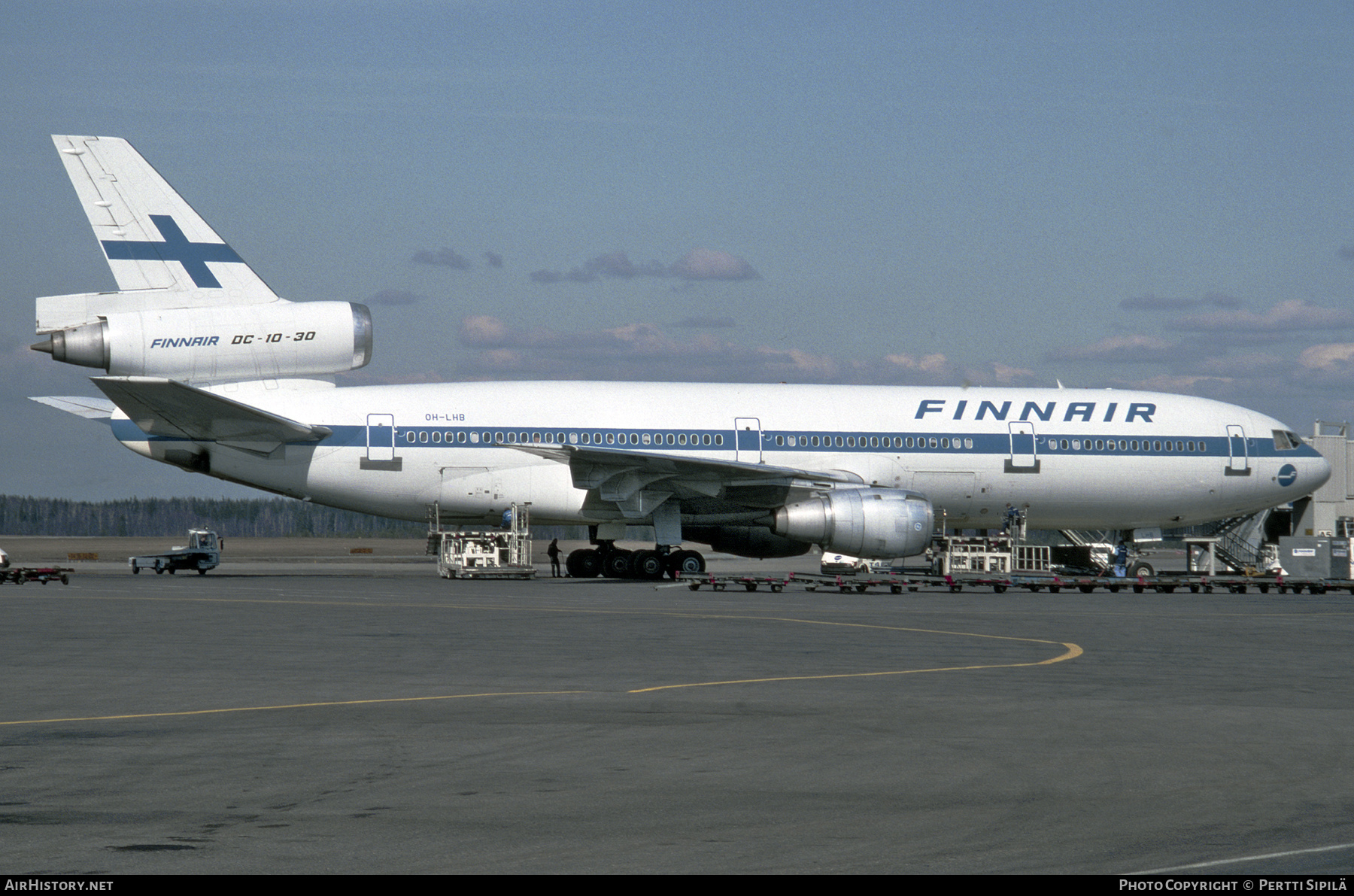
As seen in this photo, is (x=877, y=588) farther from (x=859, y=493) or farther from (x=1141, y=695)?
(x=1141, y=695)

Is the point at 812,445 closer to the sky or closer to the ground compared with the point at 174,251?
closer to the ground

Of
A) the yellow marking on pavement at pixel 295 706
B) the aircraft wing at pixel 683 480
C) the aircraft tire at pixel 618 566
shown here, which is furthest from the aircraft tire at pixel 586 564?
the yellow marking on pavement at pixel 295 706

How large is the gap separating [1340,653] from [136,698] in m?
13.6

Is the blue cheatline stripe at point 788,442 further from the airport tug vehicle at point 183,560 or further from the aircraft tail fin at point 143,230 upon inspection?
the airport tug vehicle at point 183,560

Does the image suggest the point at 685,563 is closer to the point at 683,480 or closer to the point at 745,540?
the point at 683,480

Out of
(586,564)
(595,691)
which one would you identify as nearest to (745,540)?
(586,564)

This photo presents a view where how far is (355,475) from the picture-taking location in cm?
3177

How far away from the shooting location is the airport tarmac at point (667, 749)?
633 cm

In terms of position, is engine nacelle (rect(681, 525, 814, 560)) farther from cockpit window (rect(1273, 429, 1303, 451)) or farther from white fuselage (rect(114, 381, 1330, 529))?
cockpit window (rect(1273, 429, 1303, 451))

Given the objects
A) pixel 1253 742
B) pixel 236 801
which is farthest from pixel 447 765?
pixel 1253 742

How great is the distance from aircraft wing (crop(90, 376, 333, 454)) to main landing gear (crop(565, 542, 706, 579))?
7.47m

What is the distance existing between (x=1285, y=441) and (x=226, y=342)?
90.9 ft

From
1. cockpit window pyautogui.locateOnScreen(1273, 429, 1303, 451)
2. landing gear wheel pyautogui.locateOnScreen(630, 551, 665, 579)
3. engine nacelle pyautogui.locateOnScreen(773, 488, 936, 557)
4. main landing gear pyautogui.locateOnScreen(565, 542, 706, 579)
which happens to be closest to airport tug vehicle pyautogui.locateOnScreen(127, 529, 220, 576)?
main landing gear pyautogui.locateOnScreen(565, 542, 706, 579)

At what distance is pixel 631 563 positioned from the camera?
33.5 metres
